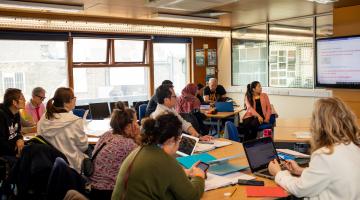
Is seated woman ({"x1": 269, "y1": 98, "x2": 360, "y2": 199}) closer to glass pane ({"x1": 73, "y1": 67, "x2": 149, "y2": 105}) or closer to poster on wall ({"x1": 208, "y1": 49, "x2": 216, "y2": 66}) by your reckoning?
glass pane ({"x1": 73, "y1": 67, "x2": 149, "y2": 105})

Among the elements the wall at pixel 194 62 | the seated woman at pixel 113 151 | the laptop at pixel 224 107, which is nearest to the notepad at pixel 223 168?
the seated woman at pixel 113 151

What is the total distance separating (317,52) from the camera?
19.5ft

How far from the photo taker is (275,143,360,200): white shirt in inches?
77.5

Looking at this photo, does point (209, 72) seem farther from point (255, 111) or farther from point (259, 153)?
point (259, 153)

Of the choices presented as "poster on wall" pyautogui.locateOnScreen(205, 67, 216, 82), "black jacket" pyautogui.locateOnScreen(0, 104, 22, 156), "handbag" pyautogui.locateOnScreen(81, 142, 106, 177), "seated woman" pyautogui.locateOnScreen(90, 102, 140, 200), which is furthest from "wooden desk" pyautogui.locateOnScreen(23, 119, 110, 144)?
"poster on wall" pyautogui.locateOnScreen(205, 67, 216, 82)

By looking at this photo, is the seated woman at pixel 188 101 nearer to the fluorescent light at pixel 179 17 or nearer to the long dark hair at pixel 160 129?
the fluorescent light at pixel 179 17

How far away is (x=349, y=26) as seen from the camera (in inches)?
231

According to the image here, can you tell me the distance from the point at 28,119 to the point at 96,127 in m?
0.98

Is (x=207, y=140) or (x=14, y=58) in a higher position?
(x=14, y=58)

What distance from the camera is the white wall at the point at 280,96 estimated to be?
7.73 m

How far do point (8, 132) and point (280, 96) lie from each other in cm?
621

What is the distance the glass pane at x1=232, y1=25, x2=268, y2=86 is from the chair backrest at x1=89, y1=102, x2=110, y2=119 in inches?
154

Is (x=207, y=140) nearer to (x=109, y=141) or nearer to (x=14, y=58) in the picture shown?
(x=109, y=141)

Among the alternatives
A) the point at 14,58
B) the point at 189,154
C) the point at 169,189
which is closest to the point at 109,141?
the point at 189,154
